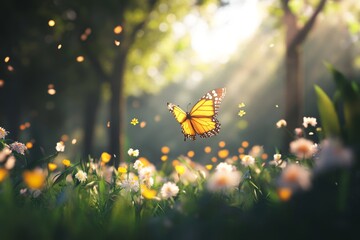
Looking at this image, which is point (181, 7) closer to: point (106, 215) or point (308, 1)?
point (308, 1)

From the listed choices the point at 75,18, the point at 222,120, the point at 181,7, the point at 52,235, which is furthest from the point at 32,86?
the point at 222,120

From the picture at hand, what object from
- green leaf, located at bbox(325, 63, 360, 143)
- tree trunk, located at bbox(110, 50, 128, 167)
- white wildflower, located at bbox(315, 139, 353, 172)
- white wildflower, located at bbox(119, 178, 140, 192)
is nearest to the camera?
white wildflower, located at bbox(315, 139, 353, 172)

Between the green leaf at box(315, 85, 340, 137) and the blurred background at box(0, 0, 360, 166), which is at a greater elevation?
the blurred background at box(0, 0, 360, 166)

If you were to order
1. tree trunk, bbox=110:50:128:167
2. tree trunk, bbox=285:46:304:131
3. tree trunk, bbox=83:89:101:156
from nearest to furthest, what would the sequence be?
tree trunk, bbox=285:46:304:131 → tree trunk, bbox=110:50:128:167 → tree trunk, bbox=83:89:101:156

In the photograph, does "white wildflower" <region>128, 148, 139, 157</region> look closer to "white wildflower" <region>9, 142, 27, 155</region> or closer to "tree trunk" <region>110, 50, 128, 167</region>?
"white wildflower" <region>9, 142, 27, 155</region>

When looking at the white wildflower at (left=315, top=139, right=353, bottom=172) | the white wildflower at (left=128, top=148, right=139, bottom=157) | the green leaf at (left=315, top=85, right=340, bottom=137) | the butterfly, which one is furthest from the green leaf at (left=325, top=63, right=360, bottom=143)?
the butterfly

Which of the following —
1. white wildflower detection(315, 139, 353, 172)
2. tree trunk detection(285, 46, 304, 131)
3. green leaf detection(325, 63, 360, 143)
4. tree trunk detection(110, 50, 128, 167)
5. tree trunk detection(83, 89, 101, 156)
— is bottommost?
white wildflower detection(315, 139, 353, 172)

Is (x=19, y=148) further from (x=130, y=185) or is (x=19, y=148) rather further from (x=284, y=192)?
(x=284, y=192)

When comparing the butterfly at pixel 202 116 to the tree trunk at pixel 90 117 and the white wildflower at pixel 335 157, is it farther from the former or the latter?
the tree trunk at pixel 90 117
